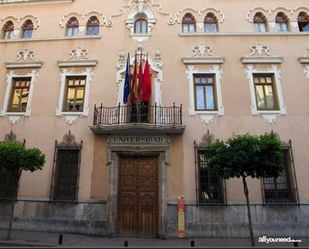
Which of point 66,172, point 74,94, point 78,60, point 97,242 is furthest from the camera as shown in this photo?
point 78,60

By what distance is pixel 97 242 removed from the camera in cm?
937

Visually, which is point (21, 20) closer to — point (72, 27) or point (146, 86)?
point (72, 27)

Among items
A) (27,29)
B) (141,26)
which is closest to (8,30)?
(27,29)

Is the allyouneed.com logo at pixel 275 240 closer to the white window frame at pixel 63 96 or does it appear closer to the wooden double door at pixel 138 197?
the wooden double door at pixel 138 197

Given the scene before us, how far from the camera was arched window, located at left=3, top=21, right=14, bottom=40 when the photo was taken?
14285 millimetres

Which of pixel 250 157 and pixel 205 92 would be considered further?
pixel 205 92

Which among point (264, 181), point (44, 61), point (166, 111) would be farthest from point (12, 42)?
point (264, 181)

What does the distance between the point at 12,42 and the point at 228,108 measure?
11.8 metres

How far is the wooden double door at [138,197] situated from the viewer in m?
10.7

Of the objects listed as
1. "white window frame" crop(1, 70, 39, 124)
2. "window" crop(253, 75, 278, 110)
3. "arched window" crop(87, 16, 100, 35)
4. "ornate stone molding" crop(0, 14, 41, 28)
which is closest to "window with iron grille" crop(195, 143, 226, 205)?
"window" crop(253, 75, 278, 110)

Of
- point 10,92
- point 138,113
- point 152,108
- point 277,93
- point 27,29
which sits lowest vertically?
point 138,113

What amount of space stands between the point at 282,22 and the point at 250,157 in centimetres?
881

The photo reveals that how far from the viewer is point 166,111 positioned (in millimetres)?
11766

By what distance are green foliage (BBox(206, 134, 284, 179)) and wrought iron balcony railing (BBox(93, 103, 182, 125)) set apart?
125 inches
